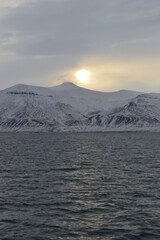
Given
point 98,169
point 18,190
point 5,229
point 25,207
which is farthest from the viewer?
point 98,169

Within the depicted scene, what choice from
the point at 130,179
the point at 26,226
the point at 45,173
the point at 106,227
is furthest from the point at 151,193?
the point at 45,173

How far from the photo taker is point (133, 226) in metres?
33.2

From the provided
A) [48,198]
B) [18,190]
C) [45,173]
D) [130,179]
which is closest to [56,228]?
[48,198]

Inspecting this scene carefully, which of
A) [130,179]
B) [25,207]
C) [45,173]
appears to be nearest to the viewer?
[25,207]

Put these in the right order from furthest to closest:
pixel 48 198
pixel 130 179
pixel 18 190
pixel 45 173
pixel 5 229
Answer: pixel 45 173
pixel 130 179
pixel 18 190
pixel 48 198
pixel 5 229

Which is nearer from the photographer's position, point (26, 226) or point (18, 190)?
point (26, 226)

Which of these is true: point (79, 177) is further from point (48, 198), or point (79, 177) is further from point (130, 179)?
point (48, 198)

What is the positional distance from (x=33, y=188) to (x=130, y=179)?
1593cm

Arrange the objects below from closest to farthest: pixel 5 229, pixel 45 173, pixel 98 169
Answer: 1. pixel 5 229
2. pixel 45 173
3. pixel 98 169

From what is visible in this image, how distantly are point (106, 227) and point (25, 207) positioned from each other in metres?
10.8

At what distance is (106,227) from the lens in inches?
1283

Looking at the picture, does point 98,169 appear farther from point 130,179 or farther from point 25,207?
point 25,207

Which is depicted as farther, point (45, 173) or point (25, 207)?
point (45, 173)

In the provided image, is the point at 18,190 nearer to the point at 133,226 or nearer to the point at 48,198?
the point at 48,198
